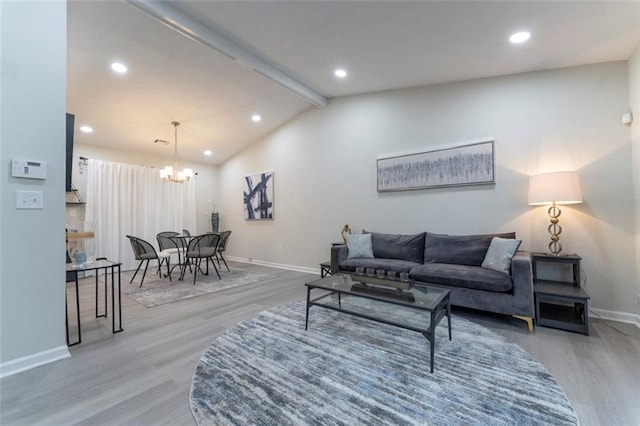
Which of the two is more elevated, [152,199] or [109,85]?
[109,85]

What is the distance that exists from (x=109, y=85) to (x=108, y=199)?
2.61 m

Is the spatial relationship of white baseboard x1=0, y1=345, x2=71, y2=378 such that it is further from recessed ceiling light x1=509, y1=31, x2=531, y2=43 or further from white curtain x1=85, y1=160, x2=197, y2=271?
recessed ceiling light x1=509, y1=31, x2=531, y2=43

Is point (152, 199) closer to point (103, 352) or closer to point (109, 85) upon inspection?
point (109, 85)

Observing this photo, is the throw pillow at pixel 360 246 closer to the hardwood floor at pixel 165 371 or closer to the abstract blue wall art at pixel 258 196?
the hardwood floor at pixel 165 371

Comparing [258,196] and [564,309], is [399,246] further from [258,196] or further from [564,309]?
[258,196]

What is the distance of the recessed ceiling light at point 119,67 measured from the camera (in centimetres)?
331

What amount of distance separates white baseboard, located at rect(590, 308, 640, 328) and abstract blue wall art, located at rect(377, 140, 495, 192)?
5.74ft

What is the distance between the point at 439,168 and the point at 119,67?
4398 mm

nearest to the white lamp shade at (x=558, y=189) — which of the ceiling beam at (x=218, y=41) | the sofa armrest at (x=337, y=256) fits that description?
the sofa armrest at (x=337, y=256)

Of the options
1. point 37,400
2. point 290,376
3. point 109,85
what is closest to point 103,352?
point 37,400

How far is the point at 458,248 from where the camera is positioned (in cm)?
334

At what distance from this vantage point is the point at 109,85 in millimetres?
3682

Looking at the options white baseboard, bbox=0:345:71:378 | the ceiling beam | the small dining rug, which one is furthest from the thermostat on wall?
the small dining rug

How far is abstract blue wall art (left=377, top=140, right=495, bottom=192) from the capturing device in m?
3.47
